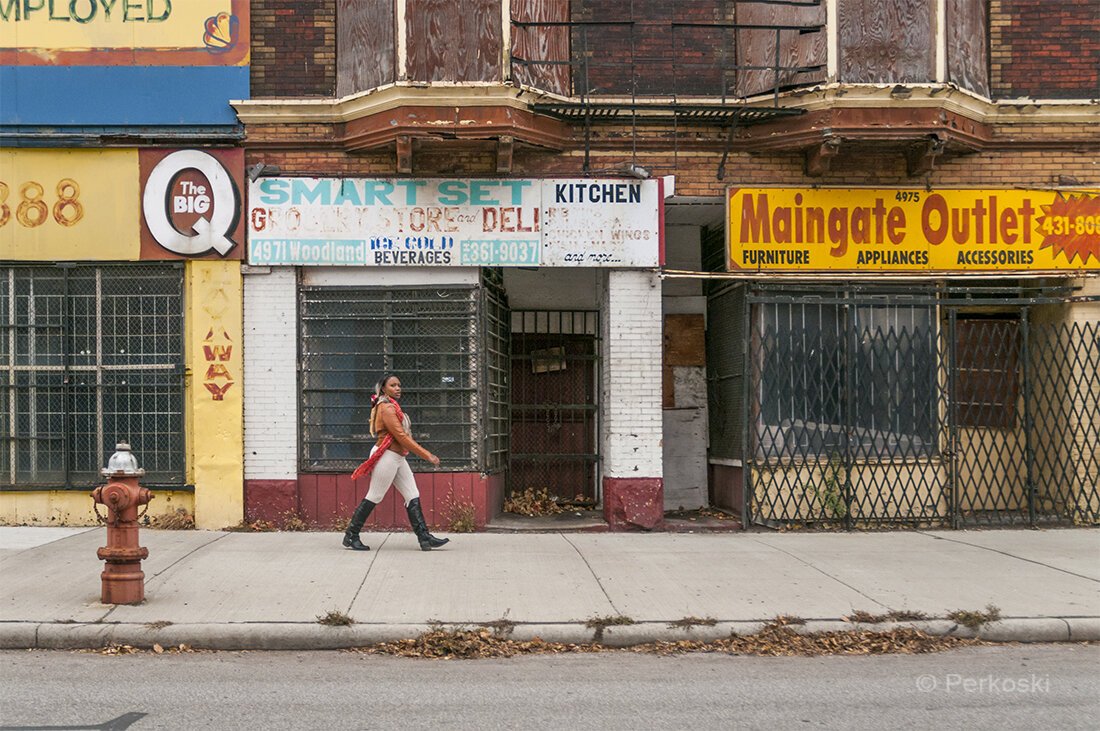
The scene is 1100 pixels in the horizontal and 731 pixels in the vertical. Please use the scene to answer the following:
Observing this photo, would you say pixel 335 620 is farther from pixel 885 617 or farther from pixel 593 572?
pixel 885 617

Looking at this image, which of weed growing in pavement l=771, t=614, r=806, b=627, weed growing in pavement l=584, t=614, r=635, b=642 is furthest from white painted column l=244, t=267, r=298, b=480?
weed growing in pavement l=771, t=614, r=806, b=627

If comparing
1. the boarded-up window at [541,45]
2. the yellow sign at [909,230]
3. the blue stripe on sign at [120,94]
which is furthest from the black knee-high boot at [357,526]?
the yellow sign at [909,230]

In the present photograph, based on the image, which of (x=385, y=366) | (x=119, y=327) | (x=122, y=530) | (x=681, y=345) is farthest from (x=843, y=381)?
(x=119, y=327)

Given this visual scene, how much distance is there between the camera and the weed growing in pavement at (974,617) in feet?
25.3

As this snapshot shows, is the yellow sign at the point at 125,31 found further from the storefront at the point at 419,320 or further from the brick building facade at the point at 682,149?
the storefront at the point at 419,320

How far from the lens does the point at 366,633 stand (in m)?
7.39

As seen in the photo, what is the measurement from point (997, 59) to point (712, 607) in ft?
25.8

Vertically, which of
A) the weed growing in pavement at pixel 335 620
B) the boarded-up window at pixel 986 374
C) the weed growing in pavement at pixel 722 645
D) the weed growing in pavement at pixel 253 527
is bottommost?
the weed growing in pavement at pixel 722 645

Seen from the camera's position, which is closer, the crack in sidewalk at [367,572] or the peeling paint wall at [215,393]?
the crack in sidewalk at [367,572]

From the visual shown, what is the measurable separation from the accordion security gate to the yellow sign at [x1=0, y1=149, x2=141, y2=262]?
711cm

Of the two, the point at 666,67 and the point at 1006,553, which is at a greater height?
the point at 666,67

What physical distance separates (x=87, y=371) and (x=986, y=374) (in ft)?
34.1

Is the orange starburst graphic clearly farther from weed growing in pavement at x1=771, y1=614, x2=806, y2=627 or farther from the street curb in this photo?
weed growing in pavement at x1=771, y1=614, x2=806, y2=627

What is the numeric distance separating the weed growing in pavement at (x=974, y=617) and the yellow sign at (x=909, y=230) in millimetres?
5088
